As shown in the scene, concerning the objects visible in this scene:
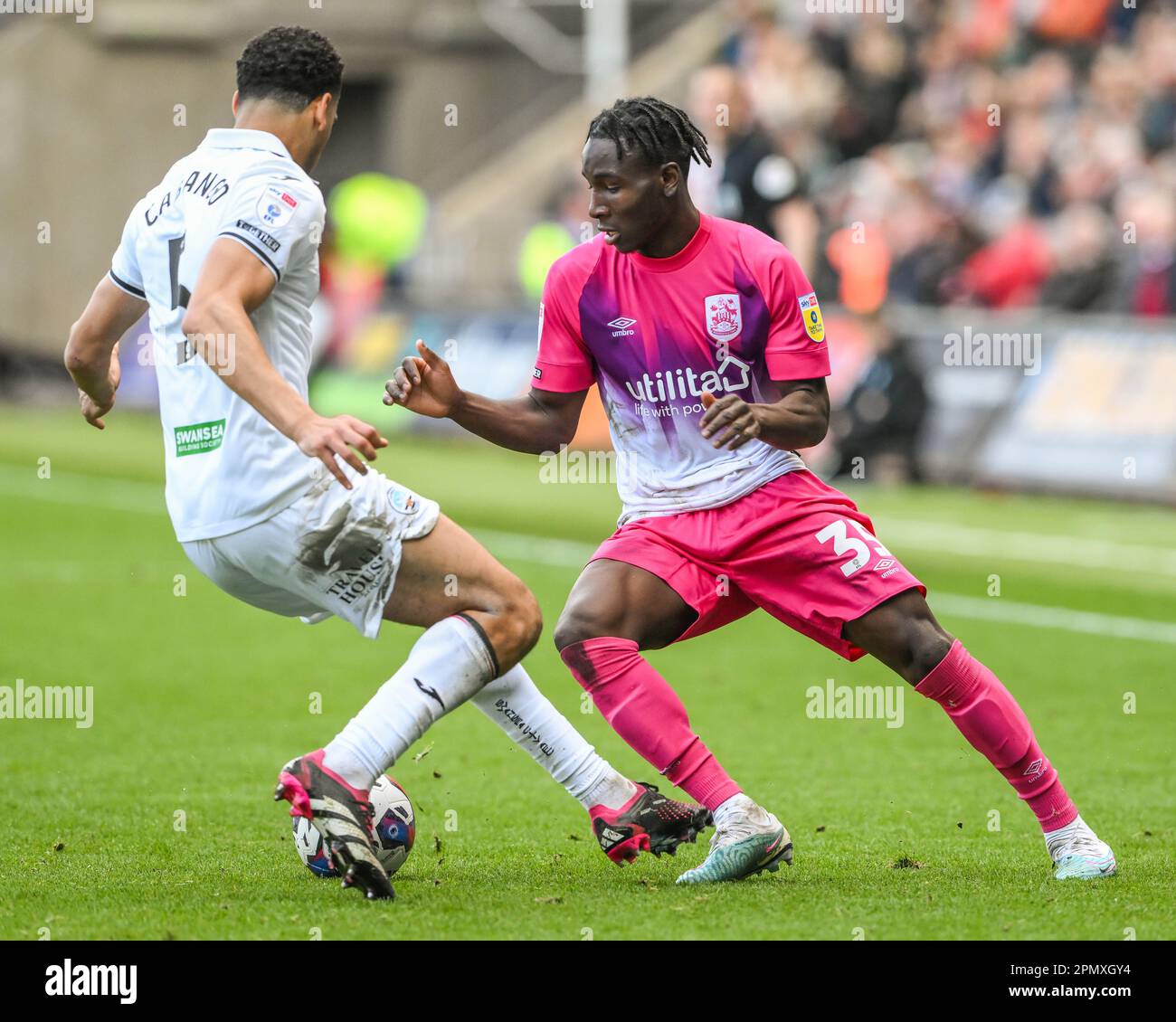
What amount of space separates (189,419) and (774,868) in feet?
6.62

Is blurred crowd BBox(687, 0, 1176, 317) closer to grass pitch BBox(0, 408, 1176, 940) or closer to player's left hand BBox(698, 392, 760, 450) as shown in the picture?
grass pitch BBox(0, 408, 1176, 940)

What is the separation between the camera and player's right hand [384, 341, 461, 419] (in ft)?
17.8

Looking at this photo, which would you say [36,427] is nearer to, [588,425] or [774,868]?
[588,425]

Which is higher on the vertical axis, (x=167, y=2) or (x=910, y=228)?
(x=167, y=2)

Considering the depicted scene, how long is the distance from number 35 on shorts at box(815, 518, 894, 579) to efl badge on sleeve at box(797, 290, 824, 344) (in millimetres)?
527

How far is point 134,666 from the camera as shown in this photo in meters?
9.52

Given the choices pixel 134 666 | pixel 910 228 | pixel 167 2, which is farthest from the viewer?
pixel 167 2

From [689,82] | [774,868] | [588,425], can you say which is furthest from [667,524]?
[689,82]

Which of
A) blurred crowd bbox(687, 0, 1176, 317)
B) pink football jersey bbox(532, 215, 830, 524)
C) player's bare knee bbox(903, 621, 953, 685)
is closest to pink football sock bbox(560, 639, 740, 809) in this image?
pink football jersey bbox(532, 215, 830, 524)

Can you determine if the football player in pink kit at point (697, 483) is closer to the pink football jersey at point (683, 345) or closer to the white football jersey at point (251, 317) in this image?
the pink football jersey at point (683, 345)

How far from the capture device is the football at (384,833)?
554 cm

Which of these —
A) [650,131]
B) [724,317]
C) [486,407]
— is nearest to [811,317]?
[724,317]

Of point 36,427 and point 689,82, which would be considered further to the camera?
point 689,82
